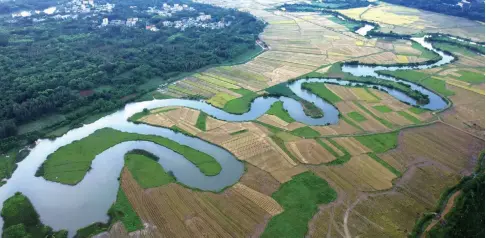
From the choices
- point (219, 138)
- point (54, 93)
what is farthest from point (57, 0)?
point (219, 138)

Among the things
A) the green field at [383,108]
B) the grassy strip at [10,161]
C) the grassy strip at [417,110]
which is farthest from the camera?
the green field at [383,108]

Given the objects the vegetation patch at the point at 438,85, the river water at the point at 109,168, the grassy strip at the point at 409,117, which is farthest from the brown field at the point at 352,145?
the vegetation patch at the point at 438,85

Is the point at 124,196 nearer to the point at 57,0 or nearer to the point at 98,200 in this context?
the point at 98,200

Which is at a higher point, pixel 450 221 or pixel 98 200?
pixel 450 221

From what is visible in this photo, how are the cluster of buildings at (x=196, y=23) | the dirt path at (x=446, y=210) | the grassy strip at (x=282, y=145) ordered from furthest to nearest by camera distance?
the cluster of buildings at (x=196, y=23)
the grassy strip at (x=282, y=145)
the dirt path at (x=446, y=210)

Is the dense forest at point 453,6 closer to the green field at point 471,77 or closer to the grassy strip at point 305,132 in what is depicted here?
the green field at point 471,77

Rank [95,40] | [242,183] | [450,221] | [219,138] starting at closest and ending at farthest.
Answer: [450,221] < [242,183] < [219,138] < [95,40]
